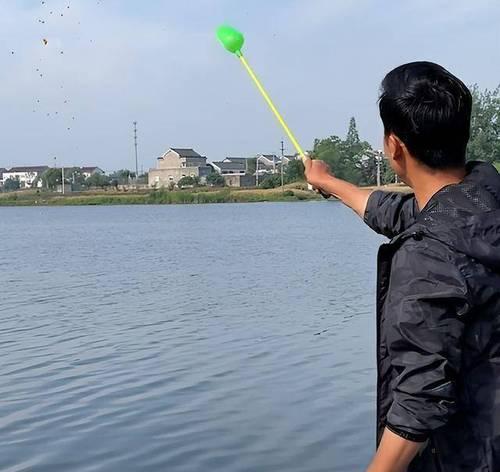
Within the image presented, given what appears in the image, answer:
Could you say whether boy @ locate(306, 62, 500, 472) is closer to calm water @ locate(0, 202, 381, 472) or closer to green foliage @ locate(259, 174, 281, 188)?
calm water @ locate(0, 202, 381, 472)

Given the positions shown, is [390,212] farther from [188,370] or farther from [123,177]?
[123,177]

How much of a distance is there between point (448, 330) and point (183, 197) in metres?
91.4

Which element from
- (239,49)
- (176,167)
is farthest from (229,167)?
(239,49)

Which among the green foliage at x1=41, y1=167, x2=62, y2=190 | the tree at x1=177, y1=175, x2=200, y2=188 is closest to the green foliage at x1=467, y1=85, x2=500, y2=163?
the tree at x1=177, y1=175, x2=200, y2=188

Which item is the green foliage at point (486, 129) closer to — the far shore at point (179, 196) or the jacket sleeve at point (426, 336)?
the far shore at point (179, 196)

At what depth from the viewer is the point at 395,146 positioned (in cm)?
222

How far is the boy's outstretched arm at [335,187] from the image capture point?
293cm

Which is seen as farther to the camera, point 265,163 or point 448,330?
point 265,163

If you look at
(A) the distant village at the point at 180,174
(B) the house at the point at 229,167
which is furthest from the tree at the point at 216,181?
(B) the house at the point at 229,167

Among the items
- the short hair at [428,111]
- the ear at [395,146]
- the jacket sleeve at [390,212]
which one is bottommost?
the jacket sleeve at [390,212]

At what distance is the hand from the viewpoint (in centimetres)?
302

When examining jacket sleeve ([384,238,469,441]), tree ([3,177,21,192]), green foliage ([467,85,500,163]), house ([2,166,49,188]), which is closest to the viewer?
jacket sleeve ([384,238,469,441])

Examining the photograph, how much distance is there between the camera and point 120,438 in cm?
754

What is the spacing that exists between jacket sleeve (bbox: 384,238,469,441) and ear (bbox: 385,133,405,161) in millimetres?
276
